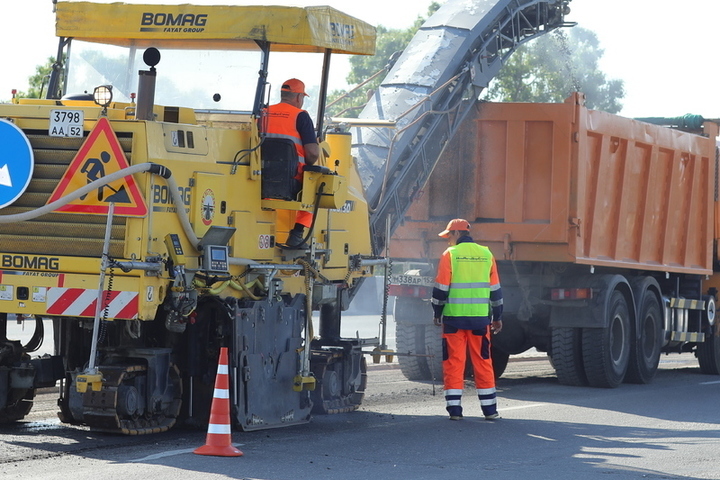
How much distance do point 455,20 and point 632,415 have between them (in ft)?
17.2

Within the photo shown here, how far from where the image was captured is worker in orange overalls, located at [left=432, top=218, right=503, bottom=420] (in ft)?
34.5

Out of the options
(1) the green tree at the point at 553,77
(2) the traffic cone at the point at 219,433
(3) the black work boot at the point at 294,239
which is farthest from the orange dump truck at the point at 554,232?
(1) the green tree at the point at 553,77

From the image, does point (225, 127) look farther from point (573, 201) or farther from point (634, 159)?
point (634, 159)

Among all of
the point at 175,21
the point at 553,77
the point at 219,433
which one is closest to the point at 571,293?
the point at 175,21

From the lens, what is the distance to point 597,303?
13656 millimetres

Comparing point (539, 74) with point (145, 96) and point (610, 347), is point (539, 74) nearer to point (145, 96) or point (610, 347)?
point (610, 347)

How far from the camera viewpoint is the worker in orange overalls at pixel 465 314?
10.5m

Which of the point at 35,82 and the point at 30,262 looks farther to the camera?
the point at 35,82

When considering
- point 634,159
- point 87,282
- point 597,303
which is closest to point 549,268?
point 597,303

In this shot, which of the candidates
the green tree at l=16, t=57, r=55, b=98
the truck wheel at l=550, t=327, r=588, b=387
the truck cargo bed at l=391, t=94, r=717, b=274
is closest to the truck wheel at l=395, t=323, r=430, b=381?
the truck cargo bed at l=391, t=94, r=717, b=274

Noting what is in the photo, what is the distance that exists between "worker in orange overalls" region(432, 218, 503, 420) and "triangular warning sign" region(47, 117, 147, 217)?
329 cm

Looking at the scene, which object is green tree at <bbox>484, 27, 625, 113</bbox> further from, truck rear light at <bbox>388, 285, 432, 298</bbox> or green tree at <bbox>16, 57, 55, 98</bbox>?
truck rear light at <bbox>388, 285, 432, 298</bbox>

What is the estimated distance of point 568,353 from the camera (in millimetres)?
13836

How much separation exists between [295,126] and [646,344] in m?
7.32
